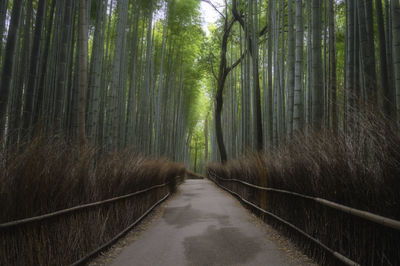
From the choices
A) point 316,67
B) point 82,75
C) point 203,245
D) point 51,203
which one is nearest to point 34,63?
point 82,75

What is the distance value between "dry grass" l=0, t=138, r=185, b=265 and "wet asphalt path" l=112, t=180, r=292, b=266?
1.59 feet

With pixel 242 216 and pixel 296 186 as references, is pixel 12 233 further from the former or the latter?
pixel 242 216

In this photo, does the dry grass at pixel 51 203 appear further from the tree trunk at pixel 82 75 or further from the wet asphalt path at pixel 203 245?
the tree trunk at pixel 82 75

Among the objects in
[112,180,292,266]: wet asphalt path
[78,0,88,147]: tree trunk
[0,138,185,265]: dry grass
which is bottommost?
[112,180,292,266]: wet asphalt path

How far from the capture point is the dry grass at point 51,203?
5.63 feet

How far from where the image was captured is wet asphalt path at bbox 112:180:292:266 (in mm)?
2734

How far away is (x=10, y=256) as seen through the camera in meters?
1.67

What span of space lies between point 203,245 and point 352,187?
1.90 meters

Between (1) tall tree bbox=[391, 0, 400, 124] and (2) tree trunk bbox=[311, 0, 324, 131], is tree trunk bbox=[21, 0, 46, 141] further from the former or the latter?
(1) tall tree bbox=[391, 0, 400, 124]

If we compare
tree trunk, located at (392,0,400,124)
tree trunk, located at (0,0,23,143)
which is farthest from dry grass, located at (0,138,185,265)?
tree trunk, located at (392,0,400,124)

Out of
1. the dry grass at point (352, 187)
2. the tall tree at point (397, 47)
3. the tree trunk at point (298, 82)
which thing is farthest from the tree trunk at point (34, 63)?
the tall tree at point (397, 47)

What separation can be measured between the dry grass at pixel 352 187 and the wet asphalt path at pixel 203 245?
48cm

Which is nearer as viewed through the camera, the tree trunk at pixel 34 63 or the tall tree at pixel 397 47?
the tall tree at pixel 397 47

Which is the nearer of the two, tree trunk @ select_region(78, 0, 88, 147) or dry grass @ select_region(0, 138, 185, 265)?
dry grass @ select_region(0, 138, 185, 265)
